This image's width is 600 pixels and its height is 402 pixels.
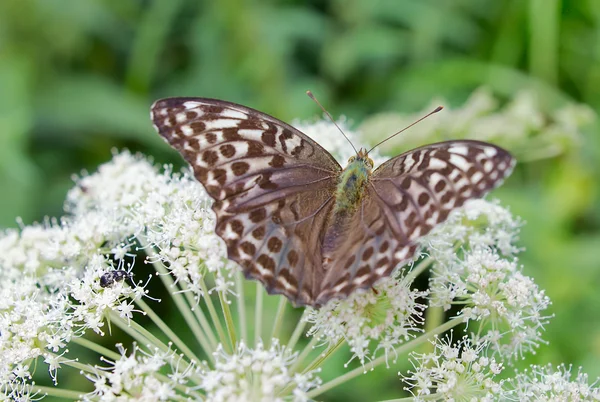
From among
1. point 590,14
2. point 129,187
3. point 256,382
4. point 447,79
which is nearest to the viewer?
point 256,382

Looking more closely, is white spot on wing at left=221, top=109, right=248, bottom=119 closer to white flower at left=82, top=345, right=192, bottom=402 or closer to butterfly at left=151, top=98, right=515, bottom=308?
butterfly at left=151, top=98, right=515, bottom=308

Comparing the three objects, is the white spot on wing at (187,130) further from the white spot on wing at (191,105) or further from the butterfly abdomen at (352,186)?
the butterfly abdomen at (352,186)

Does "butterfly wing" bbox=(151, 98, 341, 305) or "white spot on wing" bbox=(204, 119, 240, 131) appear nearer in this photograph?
"butterfly wing" bbox=(151, 98, 341, 305)

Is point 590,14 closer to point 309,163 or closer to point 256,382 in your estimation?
point 309,163

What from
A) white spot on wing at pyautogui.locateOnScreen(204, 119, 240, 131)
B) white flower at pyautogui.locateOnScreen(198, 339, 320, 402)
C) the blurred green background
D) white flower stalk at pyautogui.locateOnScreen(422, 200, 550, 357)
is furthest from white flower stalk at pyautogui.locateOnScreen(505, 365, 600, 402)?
the blurred green background

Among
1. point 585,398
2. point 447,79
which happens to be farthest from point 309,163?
point 447,79

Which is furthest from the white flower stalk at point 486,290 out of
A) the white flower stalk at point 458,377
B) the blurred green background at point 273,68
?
the blurred green background at point 273,68

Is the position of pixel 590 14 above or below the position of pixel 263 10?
below
